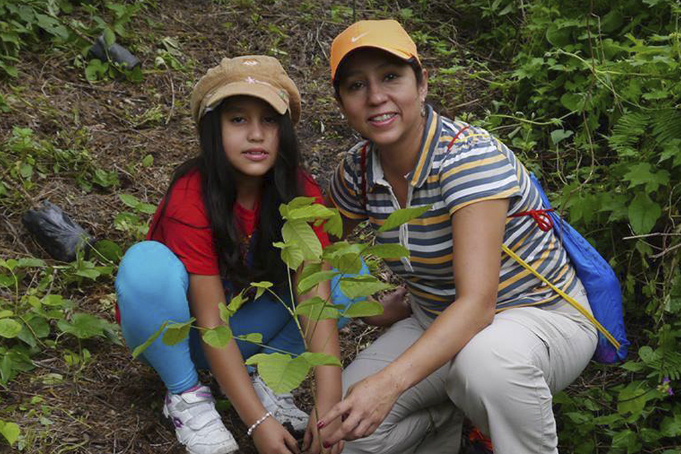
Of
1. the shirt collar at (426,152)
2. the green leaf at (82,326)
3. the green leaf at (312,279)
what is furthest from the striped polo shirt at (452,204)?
the green leaf at (82,326)

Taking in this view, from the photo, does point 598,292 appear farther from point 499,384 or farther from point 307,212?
point 307,212

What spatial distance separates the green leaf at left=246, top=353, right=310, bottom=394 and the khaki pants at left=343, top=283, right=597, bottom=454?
64 centimetres

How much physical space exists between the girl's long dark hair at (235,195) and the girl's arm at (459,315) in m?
0.58

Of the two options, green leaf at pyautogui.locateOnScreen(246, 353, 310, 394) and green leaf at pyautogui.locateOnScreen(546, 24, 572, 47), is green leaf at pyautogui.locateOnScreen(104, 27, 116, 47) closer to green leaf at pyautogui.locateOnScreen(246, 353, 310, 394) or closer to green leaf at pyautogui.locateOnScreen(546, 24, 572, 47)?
green leaf at pyautogui.locateOnScreen(546, 24, 572, 47)

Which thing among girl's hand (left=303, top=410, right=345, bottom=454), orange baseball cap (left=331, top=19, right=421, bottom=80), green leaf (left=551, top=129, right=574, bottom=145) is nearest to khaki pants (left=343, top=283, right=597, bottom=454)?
girl's hand (left=303, top=410, right=345, bottom=454)

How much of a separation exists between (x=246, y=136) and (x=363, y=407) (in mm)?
889

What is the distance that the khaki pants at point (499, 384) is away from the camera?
2014mm

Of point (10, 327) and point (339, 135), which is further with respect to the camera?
point (339, 135)

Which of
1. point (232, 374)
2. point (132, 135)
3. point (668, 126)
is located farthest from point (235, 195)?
point (132, 135)

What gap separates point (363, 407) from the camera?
1843 millimetres

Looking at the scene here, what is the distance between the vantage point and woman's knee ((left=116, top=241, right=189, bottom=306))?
7.29ft

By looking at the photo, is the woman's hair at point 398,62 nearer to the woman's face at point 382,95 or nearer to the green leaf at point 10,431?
the woman's face at point 382,95

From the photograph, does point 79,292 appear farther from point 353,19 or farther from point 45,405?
point 353,19

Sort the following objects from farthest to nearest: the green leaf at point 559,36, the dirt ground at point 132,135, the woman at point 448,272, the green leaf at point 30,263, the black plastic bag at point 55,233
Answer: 1. the green leaf at point 559,36
2. the black plastic bag at point 55,233
3. the green leaf at point 30,263
4. the dirt ground at point 132,135
5. the woman at point 448,272
